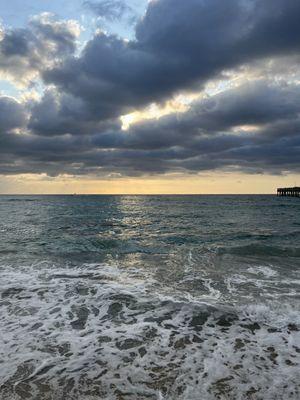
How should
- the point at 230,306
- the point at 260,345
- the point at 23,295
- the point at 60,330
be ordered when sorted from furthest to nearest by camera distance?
the point at 23,295, the point at 230,306, the point at 60,330, the point at 260,345

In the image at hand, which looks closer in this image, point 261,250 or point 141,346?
point 141,346

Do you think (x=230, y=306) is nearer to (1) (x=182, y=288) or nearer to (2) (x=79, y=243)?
(1) (x=182, y=288)

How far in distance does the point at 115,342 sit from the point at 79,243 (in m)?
15.4

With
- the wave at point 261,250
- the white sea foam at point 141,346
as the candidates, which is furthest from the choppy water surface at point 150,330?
the wave at point 261,250

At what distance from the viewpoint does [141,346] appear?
6266 mm

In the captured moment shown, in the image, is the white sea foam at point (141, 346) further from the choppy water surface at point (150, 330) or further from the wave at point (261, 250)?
the wave at point (261, 250)

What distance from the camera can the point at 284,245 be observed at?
64.5 ft

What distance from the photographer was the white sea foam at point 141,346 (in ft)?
15.8

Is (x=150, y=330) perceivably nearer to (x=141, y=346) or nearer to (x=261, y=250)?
(x=141, y=346)

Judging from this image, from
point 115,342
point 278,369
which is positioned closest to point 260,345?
point 278,369

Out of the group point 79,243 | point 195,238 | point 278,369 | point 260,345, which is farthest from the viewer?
point 195,238

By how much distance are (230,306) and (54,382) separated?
5.26 m

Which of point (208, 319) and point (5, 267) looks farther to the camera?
point (5, 267)

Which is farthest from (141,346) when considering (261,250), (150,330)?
(261,250)
